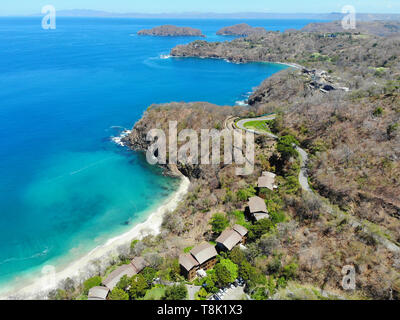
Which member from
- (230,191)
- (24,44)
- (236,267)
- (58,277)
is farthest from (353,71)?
(24,44)

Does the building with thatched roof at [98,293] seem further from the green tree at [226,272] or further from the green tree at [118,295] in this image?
the green tree at [226,272]

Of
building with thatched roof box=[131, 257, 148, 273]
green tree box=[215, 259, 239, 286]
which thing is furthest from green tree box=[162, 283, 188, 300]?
building with thatched roof box=[131, 257, 148, 273]

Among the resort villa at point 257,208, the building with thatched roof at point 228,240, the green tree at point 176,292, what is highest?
the resort villa at point 257,208

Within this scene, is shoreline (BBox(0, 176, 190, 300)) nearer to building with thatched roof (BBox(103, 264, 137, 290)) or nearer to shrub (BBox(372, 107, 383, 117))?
building with thatched roof (BBox(103, 264, 137, 290))

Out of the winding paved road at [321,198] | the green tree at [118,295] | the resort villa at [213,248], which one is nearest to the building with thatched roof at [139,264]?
the green tree at [118,295]

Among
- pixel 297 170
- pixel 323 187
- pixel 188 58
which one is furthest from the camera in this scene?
→ pixel 188 58

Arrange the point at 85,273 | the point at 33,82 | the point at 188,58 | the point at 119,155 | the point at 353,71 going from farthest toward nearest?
the point at 188,58, the point at 33,82, the point at 353,71, the point at 119,155, the point at 85,273

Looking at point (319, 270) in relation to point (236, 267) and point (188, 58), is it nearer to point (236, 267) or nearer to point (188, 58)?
point (236, 267)
